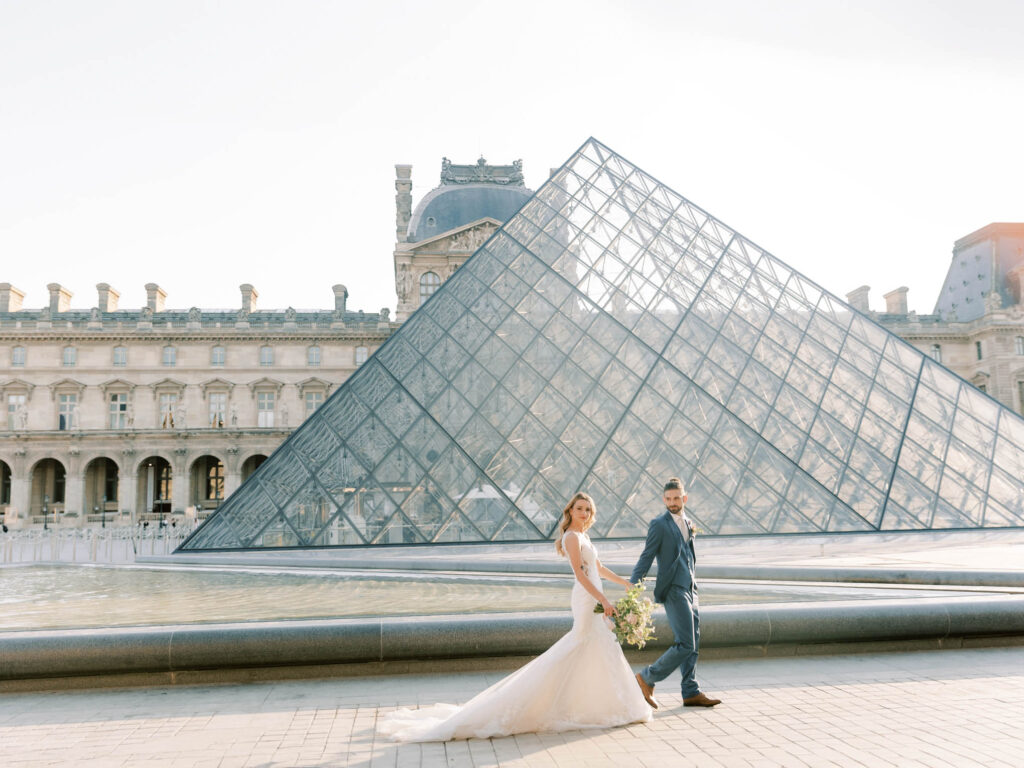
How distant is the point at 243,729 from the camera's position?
3889mm

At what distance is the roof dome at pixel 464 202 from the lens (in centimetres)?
4094

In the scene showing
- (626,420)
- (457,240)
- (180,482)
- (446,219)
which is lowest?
(180,482)

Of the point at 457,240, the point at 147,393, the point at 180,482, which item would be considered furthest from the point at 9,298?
the point at 457,240

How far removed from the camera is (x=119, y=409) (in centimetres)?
3919

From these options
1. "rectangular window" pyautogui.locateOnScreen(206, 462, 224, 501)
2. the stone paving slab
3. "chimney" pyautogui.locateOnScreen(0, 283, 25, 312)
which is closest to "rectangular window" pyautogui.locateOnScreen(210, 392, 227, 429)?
"rectangular window" pyautogui.locateOnScreen(206, 462, 224, 501)

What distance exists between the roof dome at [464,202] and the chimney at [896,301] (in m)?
24.0

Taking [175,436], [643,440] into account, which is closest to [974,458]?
[643,440]

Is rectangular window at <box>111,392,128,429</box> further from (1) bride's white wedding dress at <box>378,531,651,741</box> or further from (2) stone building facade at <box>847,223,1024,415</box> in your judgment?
(2) stone building facade at <box>847,223,1024,415</box>

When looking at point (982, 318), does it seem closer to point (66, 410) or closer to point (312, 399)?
point (312, 399)

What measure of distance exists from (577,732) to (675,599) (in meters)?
0.94

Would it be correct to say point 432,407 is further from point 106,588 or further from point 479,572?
point 106,588

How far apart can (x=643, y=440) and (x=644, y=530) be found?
1674mm

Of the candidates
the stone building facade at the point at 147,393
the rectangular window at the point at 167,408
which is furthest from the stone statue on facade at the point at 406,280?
the rectangular window at the point at 167,408

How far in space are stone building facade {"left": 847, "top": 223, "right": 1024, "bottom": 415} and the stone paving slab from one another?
42658mm
